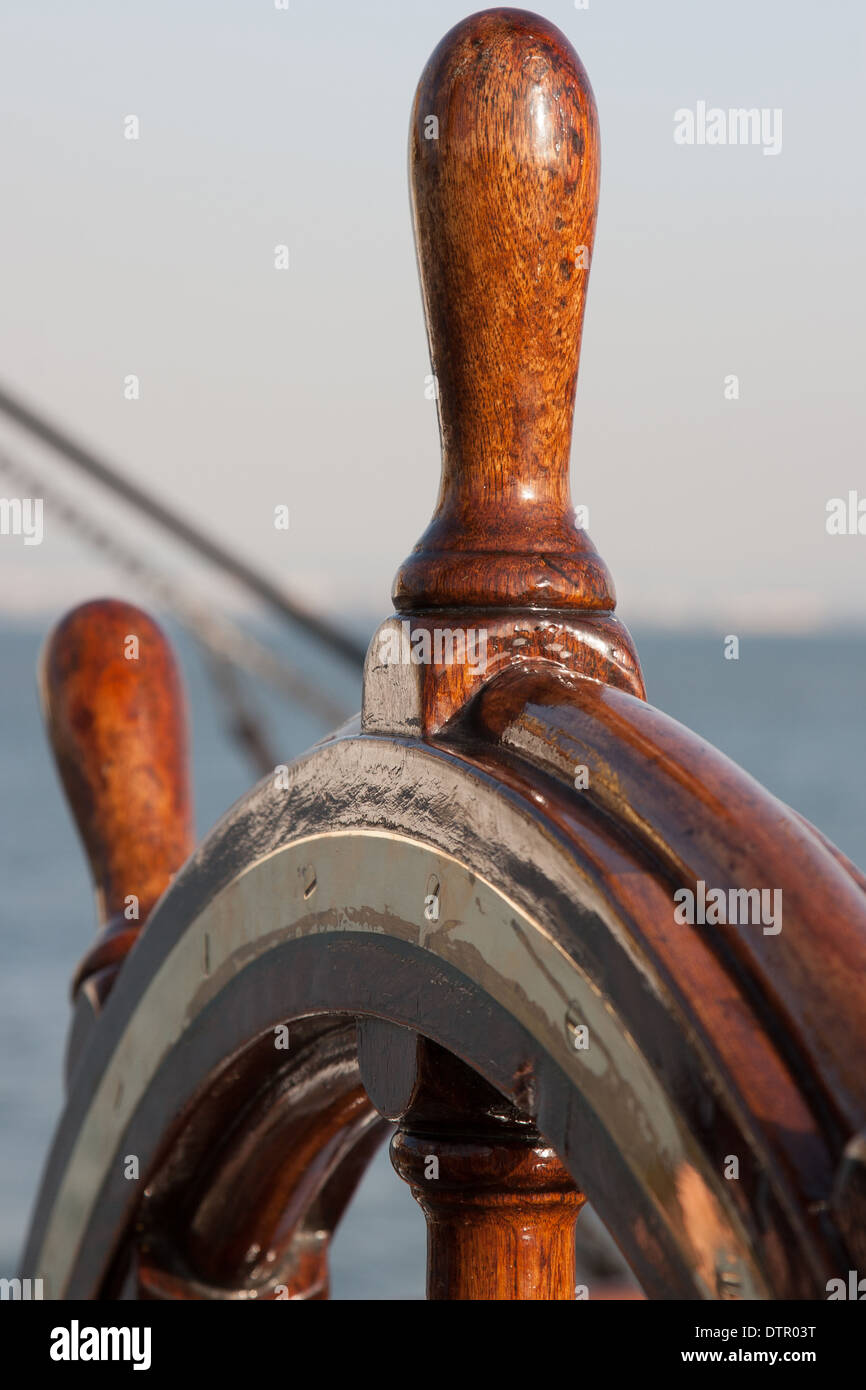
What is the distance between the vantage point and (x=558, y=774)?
0.52 meters

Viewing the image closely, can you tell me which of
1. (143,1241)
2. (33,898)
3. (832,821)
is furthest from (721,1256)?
(832,821)

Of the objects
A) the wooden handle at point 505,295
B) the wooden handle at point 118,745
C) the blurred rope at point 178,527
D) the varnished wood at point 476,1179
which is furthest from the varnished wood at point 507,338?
the blurred rope at point 178,527

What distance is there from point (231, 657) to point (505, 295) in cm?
168

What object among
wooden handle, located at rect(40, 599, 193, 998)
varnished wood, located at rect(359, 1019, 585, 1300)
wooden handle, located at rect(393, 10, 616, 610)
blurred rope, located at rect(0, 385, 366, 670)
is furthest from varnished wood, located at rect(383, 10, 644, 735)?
blurred rope, located at rect(0, 385, 366, 670)

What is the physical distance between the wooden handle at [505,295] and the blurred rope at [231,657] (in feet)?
4.34

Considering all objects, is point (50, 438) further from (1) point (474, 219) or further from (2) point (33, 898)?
(2) point (33, 898)

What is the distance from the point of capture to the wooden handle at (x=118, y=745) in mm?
932

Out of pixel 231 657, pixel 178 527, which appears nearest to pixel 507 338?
Answer: pixel 178 527

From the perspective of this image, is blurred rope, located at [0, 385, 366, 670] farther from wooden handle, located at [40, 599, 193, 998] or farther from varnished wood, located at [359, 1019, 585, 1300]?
varnished wood, located at [359, 1019, 585, 1300]

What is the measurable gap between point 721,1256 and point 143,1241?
0.45 m

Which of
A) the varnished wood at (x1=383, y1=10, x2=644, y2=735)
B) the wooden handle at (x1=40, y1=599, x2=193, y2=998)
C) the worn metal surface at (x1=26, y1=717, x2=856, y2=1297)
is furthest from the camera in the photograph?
the wooden handle at (x1=40, y1=599, x2=193, y2=998)

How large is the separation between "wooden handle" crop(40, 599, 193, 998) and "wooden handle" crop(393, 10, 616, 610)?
37cm

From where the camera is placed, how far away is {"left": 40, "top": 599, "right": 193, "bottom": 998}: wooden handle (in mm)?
932

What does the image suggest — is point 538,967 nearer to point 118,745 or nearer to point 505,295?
point 505,295
